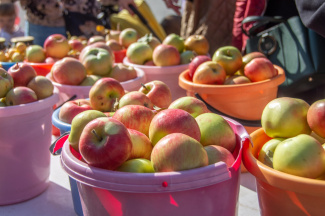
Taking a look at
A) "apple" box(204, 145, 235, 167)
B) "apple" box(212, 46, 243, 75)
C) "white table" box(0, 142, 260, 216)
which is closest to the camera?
"apple" box(204, 145, 235, 167)

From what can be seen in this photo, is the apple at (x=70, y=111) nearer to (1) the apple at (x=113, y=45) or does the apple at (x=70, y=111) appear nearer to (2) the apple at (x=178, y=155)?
(2) the apple at (x=178, y=155)

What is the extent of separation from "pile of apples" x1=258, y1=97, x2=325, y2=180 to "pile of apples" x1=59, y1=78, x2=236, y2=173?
12 cm

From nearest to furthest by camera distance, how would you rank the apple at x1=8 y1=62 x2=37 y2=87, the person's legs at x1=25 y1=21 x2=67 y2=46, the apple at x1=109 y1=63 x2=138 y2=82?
1. the apple at x1=8 y1=62 x2=37 y2=87
2. the apple at x1=109 y1=63 x2=138 y2=82
3. the person's legs at x1=25 y1=21 x2=67 y2=46

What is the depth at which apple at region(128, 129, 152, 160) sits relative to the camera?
1038 mm

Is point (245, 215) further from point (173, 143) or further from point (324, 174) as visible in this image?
point (173, 143)

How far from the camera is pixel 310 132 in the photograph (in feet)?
3.73

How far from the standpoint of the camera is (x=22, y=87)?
1557 millimetres

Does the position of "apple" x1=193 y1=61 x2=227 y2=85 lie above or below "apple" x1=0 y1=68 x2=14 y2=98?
below

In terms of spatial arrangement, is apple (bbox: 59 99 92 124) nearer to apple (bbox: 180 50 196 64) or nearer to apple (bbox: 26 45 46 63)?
apple (bbox: 180 50 196 64)

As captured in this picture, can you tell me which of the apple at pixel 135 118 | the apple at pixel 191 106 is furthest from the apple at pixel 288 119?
the apple at pixel 135 118

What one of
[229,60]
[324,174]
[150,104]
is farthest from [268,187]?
[229,60]

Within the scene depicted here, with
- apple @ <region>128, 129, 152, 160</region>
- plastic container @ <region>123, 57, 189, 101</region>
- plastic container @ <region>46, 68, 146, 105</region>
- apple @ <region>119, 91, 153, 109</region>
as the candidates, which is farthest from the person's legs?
apple @ <region>128, 129, 152, 160</region>

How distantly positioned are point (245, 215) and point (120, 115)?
62 cm

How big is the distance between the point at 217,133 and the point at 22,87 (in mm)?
899
